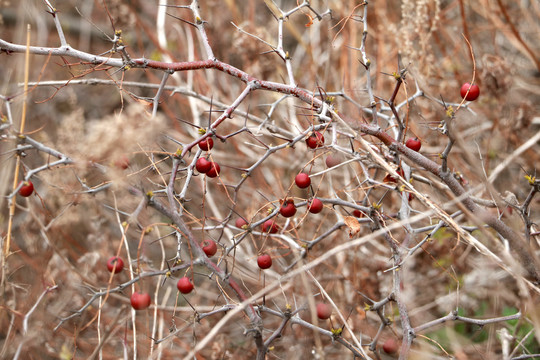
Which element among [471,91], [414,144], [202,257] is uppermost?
[471,91]

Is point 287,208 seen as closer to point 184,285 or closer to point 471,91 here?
point 184,285

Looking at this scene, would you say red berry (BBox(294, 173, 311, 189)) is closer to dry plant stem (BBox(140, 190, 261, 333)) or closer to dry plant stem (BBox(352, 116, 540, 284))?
dry plant stem (BBox(352, 116, 540, 284))

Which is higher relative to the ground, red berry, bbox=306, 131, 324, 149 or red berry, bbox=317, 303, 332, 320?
red berry, bbox=306, 131, 324, 149

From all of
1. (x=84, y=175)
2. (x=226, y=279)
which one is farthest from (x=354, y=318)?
(x=84, y=175)

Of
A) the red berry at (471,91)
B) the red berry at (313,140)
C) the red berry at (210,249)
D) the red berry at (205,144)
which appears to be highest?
the red berry at (471,91)

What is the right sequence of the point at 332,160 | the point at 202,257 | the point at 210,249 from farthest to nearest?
the point at 332,160 → the point at 210,249 → the point at 202,257

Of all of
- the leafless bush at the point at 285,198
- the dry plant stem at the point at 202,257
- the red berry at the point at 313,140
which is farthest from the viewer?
the red berry at the point at 313,140

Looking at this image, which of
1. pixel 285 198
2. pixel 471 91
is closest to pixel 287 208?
pixel 285 198

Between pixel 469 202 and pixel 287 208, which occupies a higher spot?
pixel 469 202

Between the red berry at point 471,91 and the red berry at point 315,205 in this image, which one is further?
the red berry at point 471,91

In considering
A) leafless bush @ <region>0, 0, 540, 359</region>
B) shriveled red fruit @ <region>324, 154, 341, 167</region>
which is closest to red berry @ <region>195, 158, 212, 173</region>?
leafless bush @ <region>0, 0, 540, 359</region>

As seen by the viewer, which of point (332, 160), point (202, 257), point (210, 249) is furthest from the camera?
point (332, 160)

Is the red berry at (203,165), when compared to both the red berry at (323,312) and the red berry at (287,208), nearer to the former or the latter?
the red berry at (287,208)

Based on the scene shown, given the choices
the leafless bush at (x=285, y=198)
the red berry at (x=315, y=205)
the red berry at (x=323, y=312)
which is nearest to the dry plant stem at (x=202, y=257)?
the leafless bush at (x=285, y=198)
